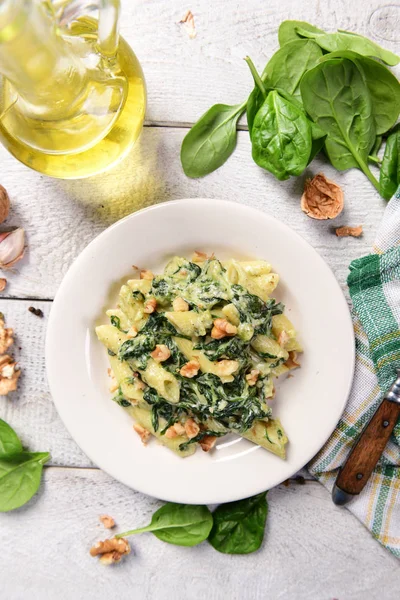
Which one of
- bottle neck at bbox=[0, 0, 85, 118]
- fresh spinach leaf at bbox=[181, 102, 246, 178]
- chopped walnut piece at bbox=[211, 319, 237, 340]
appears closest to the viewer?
bottle neck at bbox=[0, 0, 85, 118]

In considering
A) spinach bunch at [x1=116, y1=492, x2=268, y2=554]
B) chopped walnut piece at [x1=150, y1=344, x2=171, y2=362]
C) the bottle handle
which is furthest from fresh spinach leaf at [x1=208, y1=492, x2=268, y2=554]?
the bottle handle

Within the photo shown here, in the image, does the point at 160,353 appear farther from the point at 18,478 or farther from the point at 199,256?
the point at 18,478

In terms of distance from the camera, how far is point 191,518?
1821mm

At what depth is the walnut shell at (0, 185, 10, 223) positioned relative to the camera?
72.4 inches

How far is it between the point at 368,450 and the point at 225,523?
0.51m

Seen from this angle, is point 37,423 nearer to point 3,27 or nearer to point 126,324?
A: point 126,324

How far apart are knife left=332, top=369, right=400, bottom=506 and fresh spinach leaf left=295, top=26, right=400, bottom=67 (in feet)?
3.13

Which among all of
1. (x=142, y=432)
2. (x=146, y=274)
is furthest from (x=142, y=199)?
(x=142, y=432)

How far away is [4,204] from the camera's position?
1853mm

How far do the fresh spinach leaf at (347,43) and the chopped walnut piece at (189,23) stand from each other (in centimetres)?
33

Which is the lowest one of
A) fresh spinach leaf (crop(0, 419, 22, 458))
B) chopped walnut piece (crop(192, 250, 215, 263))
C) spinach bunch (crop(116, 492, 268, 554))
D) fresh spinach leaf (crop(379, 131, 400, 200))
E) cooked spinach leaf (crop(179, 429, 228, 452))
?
spinach bunch (crop(116, 492, 268, 554))

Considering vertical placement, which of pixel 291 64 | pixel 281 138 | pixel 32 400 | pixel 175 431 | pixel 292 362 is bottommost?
pixel 32 400

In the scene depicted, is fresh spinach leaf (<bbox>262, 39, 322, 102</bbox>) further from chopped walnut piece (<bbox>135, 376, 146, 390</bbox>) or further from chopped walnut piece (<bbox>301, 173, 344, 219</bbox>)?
chopped walnut piece (<bbox>135, 376, 146, 390</bbox>)

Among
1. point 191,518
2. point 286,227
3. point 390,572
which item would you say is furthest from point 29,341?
point 390,572
